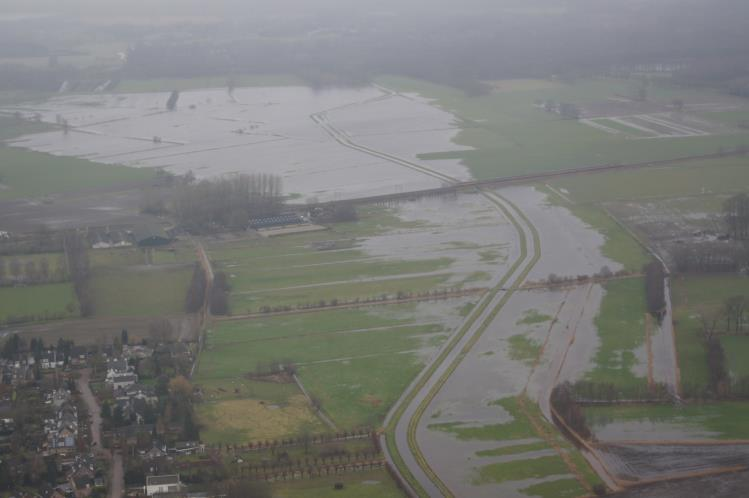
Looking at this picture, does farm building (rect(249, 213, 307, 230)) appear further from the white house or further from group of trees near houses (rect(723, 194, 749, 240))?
the white house

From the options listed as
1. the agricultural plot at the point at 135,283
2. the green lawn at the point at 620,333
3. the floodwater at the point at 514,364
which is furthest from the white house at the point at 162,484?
the agricultural plot at the point at 135,283

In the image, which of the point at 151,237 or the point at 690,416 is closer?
the point at 690,416

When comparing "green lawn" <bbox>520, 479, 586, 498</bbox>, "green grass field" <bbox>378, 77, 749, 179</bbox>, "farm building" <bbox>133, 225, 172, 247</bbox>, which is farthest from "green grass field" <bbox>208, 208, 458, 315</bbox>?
"green grass field" <bbox>378, 77, 749, 179</bbox>

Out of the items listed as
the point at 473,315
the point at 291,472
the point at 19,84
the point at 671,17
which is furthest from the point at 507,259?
the point at 671,17

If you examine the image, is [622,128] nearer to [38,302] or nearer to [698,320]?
[698,320]

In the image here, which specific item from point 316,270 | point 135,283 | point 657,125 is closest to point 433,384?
point 316,270

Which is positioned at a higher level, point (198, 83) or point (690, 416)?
point (198, 83)

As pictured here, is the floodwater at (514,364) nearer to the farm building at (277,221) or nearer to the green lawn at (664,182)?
the green lawn at (664,182)
